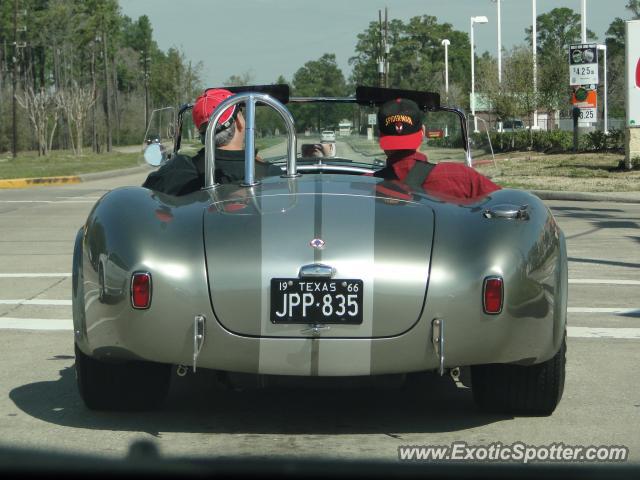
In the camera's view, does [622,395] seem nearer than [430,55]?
Yes

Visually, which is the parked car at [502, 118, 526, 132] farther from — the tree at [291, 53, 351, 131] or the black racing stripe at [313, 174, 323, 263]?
the black racing stripe at [313, 174, 323, 263]

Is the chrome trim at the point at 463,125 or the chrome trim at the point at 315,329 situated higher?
the chrome trim at the point at 463,125

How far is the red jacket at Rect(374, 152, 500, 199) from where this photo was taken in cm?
517

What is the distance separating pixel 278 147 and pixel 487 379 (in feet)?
6.10

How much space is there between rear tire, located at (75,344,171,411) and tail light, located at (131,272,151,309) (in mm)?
538


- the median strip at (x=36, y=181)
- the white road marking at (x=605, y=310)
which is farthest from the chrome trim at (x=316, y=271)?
the median strip at (x=36, y=181)

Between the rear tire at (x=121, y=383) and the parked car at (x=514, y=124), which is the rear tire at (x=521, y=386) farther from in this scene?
the parked car at (x=514, y=124)

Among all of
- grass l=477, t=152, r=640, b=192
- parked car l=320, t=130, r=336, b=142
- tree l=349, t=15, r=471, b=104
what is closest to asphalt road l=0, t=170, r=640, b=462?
parked car l=320, t=130, r=336, b=142

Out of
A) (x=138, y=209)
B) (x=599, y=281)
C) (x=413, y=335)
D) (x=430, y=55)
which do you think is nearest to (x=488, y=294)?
(x=413, y=335)

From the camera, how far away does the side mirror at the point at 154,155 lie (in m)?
6.77

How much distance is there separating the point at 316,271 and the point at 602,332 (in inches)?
146

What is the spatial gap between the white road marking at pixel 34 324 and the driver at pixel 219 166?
241 centimetres

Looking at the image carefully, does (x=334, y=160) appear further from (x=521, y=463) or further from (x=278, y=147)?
(x=521, y=463)

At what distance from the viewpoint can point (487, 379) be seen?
4855 mm
